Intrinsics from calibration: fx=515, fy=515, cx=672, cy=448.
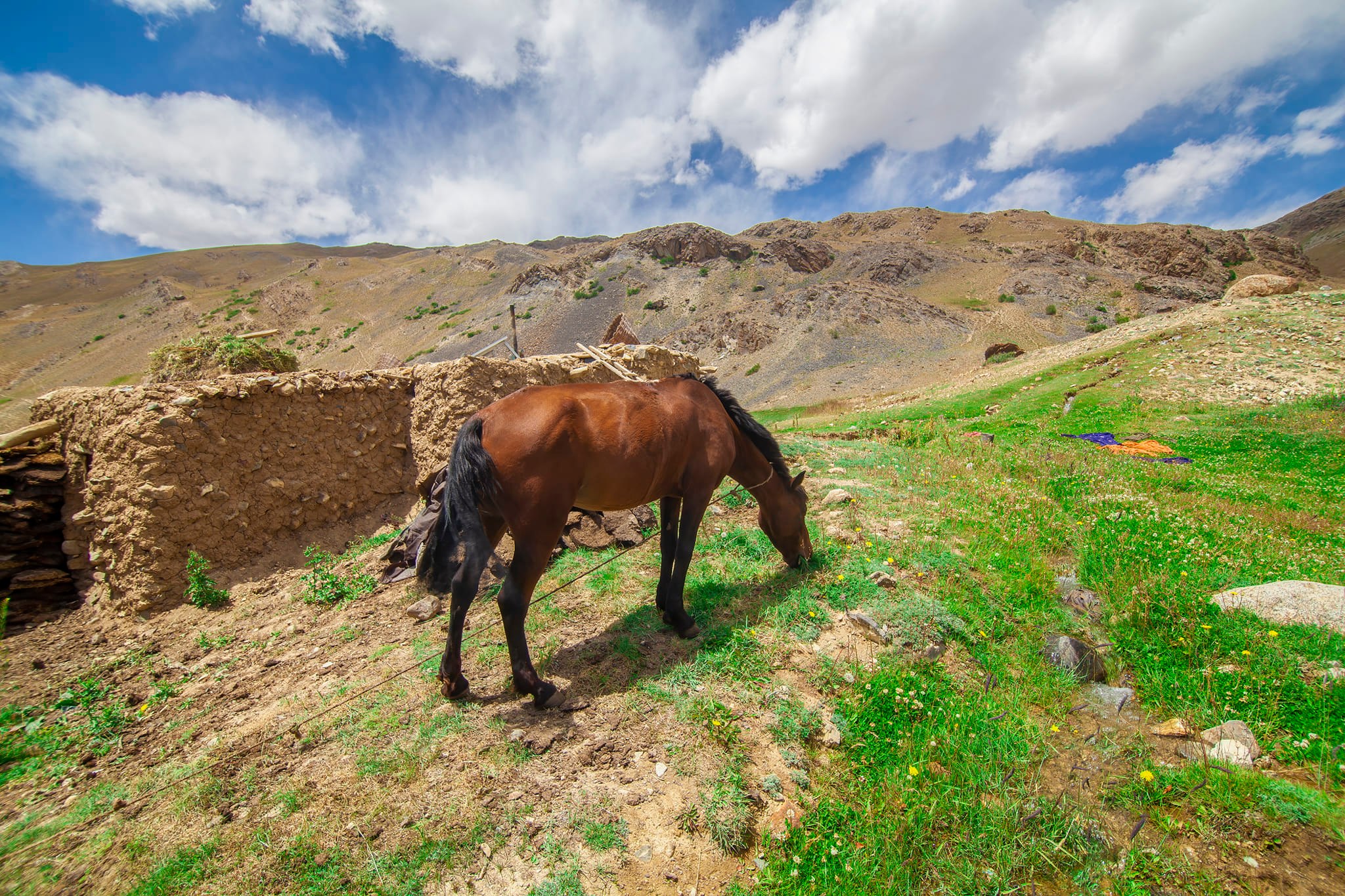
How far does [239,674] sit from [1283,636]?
8.68m

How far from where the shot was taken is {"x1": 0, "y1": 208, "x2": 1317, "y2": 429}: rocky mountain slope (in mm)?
44938

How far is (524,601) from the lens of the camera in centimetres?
375

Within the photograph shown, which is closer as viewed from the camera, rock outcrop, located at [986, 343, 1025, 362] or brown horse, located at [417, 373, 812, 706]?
brown horse, located at [417, 373, 812, 706]

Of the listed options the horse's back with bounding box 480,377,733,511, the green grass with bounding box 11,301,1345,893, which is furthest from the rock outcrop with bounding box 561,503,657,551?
the horse's back with bounding box 480,377,733,511

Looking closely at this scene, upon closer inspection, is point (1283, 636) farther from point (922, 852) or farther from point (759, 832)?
point (759, 832)

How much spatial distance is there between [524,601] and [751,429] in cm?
278

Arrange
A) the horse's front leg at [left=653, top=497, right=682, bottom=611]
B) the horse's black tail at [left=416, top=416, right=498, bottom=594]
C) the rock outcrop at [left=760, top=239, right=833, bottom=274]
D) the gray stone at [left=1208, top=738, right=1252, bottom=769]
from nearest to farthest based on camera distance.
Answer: the gray stone at [left=1208, top=738, right=1252, bottom=769]
the horse's black tail at [left=416, top=416, right=498, bottom=594]
the horse's front leg at [left=653, top=497, right=682, bottom=611]
the rock outcrop at [left=760, top=239, right=833, bottom=274]

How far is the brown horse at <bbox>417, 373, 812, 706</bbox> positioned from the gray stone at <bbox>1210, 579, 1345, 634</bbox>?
4.76m

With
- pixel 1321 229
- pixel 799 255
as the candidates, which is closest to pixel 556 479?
pixel 799 255

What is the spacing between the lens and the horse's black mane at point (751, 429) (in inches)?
209

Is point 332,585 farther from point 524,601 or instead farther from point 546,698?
point 546,698

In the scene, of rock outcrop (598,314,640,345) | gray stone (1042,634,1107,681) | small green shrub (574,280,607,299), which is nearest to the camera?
gray stone (1042,634,1107,681)

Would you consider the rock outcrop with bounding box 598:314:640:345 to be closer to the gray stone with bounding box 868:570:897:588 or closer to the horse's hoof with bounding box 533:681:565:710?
the gray stone with bounding box 868:570:897:588

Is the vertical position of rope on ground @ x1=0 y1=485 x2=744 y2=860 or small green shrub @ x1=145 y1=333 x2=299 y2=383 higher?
small green shrub @ x1=145 y1=333 x2=299 y2=383
